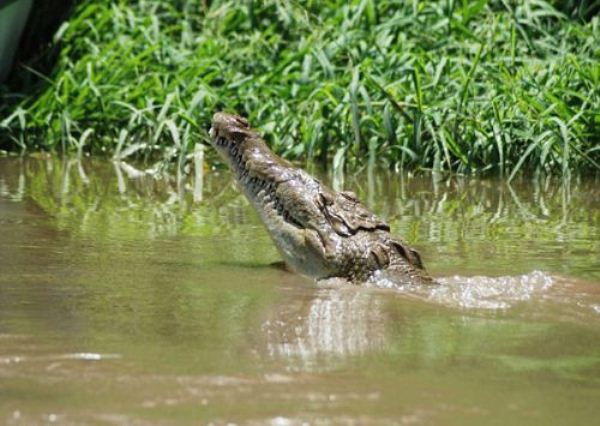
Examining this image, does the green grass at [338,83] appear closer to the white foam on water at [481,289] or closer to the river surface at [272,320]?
the river surface at [272,320]

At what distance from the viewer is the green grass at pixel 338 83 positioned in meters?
8.34

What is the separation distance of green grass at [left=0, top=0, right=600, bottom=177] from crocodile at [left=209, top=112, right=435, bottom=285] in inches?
112

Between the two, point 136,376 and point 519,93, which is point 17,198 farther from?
point 136,376

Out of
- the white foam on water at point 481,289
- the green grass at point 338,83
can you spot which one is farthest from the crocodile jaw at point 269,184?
the green grass at point 338,83

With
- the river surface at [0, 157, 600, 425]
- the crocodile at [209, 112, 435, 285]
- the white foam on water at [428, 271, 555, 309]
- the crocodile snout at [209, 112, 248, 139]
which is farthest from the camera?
the crocodile snout at [209, 112, 248, 139]

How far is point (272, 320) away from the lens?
4344 millimetres

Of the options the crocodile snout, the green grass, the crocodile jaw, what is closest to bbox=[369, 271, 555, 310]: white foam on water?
the crocodile jaw

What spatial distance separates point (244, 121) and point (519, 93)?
335cm

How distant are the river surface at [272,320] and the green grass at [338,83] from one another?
97 centimetres

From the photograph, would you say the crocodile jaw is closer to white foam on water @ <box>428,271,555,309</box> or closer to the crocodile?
the crocodile

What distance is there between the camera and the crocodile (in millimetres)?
5180

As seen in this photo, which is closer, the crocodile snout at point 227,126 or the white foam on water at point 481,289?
the white foam on water at point 481,289

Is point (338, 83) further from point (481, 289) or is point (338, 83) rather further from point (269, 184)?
point (481, 289)

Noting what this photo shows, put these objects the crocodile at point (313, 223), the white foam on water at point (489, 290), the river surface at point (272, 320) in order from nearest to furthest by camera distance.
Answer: the river surface at point (272, 320), the white foam on water at point (489, 290), the crocodile at point (313, 223)
